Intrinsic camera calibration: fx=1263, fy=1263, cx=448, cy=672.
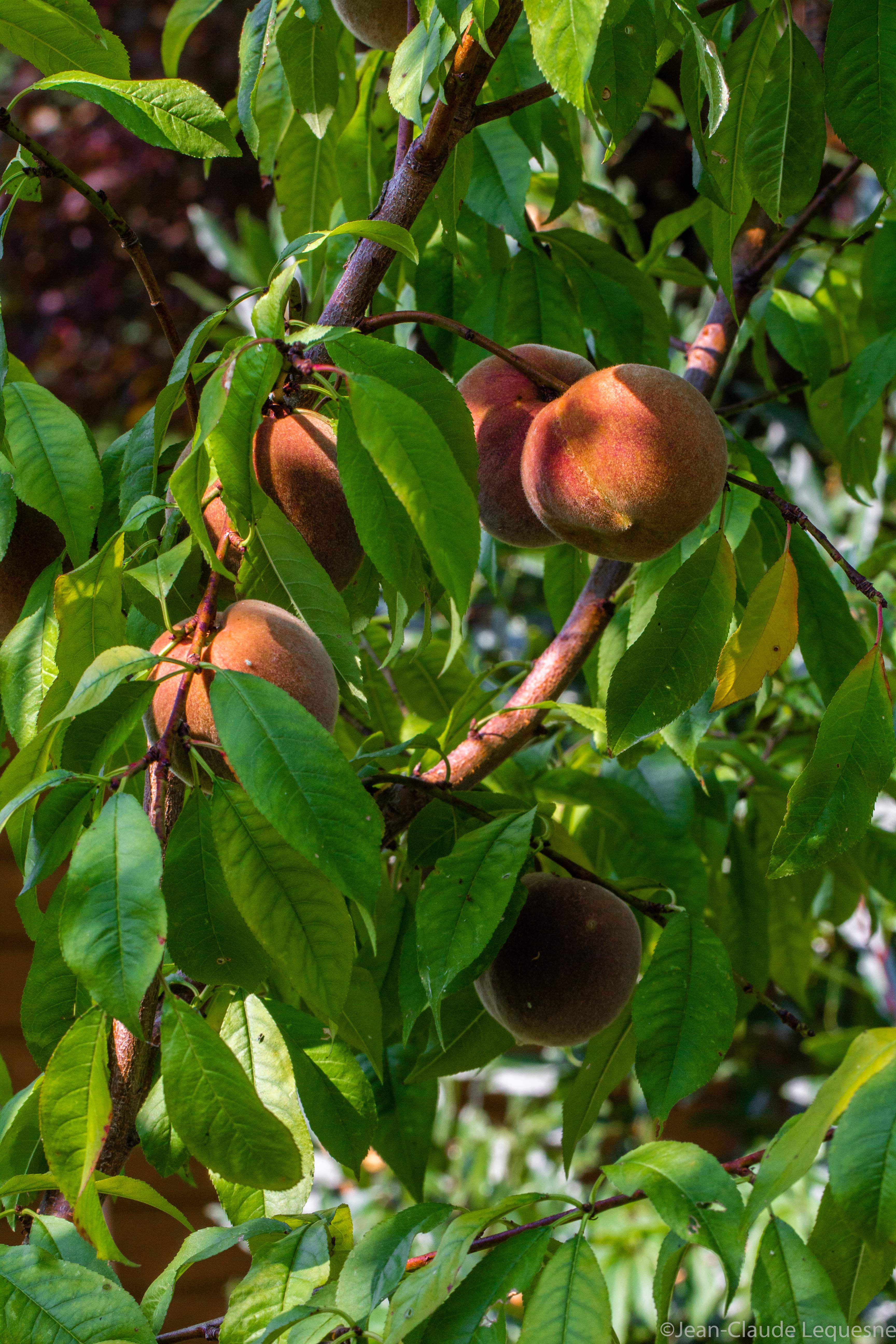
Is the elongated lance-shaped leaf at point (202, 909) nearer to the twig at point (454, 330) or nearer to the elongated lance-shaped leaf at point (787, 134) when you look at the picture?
the twig at point (454, 330)

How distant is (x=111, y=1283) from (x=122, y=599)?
0.41m

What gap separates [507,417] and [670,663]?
10.4 inches

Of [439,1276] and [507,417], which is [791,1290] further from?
[507,417]

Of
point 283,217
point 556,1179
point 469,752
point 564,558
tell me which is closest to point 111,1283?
point 469,752

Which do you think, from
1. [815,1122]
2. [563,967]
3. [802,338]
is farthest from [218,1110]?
[802,338]

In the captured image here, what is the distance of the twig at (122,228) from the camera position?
75 cm

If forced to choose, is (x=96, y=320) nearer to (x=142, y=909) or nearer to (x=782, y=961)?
(x=782, y=961)

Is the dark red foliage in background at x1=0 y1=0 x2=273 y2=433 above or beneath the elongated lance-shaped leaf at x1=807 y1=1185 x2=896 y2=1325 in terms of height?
above

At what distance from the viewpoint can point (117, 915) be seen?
56 centimetres

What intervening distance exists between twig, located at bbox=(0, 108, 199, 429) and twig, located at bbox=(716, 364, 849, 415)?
0.60 meters

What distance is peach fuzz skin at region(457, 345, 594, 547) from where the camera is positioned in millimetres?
935

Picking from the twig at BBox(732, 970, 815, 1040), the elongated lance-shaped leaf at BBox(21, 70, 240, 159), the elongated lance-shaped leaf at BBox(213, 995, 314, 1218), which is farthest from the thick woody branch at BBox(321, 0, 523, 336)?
the twig at BBox(732, 970, 815, 1040)

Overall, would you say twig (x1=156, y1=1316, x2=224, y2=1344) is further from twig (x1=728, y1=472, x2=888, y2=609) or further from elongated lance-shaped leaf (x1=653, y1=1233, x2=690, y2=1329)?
twig (x1=728, y1=472, x2=888, y2=609)

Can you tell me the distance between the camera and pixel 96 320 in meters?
4.01
